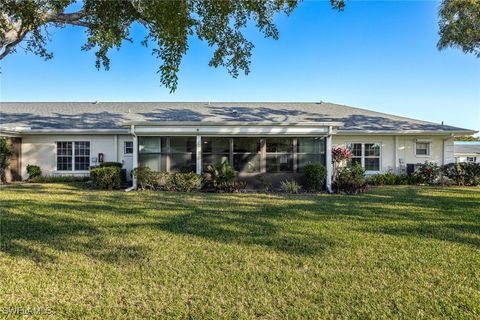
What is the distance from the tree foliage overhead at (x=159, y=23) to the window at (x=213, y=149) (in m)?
8.24

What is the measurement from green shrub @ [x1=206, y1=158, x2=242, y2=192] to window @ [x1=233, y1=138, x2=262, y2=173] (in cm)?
98

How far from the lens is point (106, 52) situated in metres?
5.68

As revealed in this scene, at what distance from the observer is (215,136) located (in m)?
14.1

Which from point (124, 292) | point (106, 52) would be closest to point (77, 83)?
point (106, 52)

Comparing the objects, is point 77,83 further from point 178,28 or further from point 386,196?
point 386,196

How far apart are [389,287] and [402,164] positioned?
1477 cm

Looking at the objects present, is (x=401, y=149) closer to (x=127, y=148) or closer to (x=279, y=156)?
(x=279, y=156)

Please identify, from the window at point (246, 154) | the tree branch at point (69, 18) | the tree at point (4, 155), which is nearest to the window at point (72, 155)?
the tree at point (4, 155)

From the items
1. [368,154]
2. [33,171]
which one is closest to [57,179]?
[33,171]

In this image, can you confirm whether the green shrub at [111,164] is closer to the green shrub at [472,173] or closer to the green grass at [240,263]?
the green grass at [240,263]

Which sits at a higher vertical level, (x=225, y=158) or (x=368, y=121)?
(x=368, y=121)

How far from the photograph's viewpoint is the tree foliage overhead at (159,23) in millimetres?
4180

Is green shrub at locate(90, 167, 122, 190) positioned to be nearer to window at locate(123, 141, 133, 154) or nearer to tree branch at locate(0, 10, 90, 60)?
window at locate(123, 141, 133, 154)

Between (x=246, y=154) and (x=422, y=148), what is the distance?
9944 millimetres
